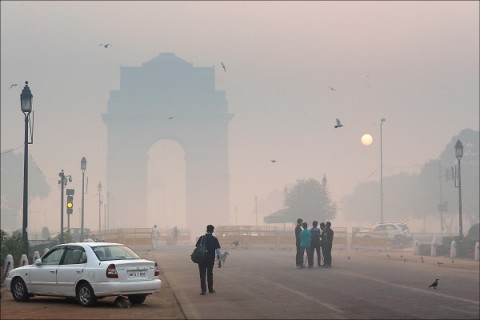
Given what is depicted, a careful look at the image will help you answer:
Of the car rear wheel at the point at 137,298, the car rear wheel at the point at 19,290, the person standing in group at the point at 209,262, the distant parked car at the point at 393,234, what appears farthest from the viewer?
the distant parked car at the point at 393,234

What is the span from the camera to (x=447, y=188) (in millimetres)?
123750

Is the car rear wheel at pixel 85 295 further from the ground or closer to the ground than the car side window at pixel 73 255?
closer to the ground

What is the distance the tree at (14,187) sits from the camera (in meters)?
150

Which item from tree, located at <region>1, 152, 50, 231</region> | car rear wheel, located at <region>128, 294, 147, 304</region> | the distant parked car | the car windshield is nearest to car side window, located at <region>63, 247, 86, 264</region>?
the car windshield

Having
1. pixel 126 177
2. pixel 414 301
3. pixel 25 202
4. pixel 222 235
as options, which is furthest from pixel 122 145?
pixel 414 301

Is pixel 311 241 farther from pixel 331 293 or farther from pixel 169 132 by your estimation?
pixel 169 132

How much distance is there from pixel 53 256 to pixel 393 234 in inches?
1914

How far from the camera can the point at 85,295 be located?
17969 mm

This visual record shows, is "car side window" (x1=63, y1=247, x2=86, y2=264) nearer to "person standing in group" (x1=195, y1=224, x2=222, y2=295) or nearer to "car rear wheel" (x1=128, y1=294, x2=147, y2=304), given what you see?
"car rear wheel" (x1=128, y1=294, x2=147, y2=304)

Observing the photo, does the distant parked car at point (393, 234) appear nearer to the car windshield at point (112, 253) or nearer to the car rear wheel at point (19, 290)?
the car windshield at point (112, 253)

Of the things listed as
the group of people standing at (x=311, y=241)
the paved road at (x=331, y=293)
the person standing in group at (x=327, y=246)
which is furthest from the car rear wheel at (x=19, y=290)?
the person standing in group at (x=327, y=246)

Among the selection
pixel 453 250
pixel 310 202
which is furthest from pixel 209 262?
pixel 310 202

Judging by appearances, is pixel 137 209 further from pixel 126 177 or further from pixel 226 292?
pixel 226 292

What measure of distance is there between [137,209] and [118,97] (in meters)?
21.5
